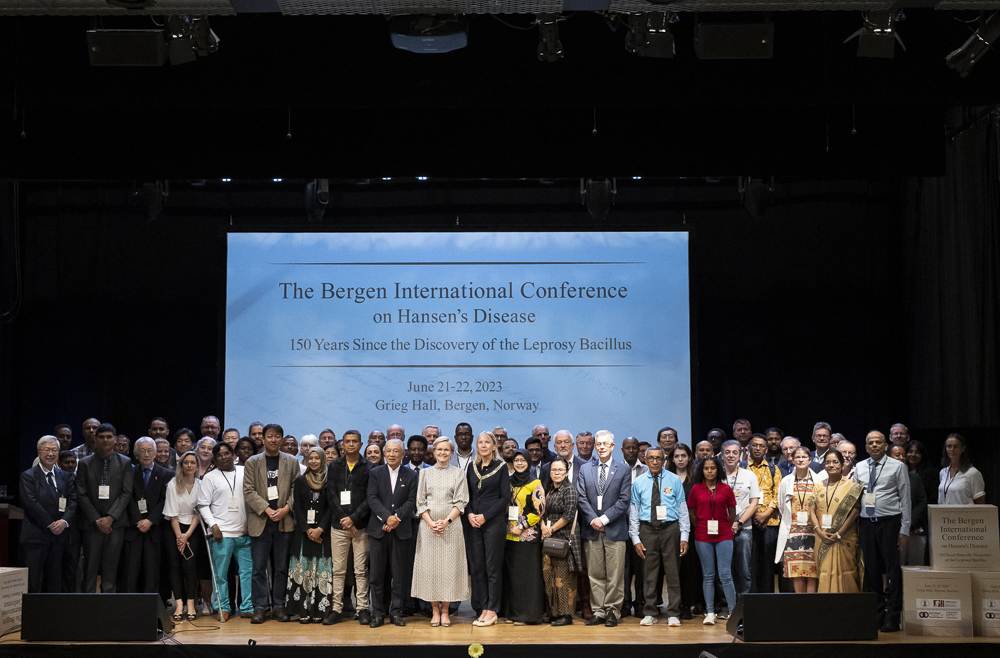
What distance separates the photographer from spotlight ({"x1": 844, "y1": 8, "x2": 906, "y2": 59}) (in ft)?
20.3

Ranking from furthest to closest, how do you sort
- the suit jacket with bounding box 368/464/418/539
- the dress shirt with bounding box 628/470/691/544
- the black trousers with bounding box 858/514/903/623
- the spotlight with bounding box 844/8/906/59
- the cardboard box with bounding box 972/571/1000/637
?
the dress shirt with bounding box 628/470/691/544 → the suit jacket with bounding box 368/464/418/539 → the black trousers with bounding box 858/514/903/623 → the cardboard box with bounding box 972/571/1000/637 → the spotlight with bounding box 844/8/906/59

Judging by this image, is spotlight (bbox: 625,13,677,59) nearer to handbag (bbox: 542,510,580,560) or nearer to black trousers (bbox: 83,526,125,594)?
handbag (bbox: 542,510,580,560)

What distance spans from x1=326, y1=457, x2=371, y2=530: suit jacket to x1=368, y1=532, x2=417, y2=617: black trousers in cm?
18

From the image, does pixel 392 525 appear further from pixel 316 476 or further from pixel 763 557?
pixel 763 557

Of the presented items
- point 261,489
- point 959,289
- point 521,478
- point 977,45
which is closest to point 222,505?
point 261,489

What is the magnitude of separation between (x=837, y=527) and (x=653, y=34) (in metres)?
3.62

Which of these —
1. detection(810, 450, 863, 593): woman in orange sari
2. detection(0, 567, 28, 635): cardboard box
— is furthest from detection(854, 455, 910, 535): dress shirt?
detection(0, 567, 28, 635): cardboard box

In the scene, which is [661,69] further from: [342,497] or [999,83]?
[342,497]

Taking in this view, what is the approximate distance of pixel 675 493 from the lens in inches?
322

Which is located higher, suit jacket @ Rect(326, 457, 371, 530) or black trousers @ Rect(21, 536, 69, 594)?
suit jacket @ Rect(326, 457, 371, 530)

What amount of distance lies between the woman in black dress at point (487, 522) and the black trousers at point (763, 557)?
190 centimetres

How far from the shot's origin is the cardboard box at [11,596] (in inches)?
287

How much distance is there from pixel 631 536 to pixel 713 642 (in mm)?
1315

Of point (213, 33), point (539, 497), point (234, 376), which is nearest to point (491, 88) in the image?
point (213, 33)
